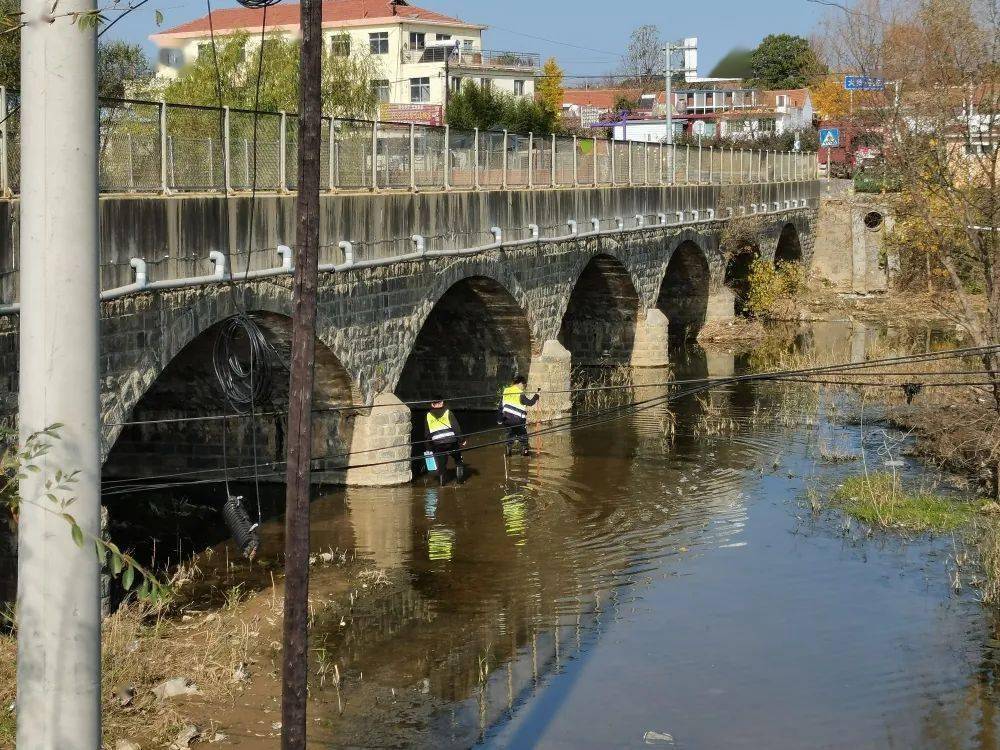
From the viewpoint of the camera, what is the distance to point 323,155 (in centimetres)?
1772

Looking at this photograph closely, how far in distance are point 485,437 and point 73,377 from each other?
19350mm

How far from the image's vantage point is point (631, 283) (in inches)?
1215

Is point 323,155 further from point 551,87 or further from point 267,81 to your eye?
point 551,87

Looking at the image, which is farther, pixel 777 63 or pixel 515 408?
pixel 777 63

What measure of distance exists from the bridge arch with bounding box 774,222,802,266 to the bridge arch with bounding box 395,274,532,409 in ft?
74.2

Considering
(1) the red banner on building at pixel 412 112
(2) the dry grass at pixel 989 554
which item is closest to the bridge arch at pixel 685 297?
(1) the red banner on building at pixel 412 112

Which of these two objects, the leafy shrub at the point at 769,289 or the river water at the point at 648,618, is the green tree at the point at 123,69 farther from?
the river water at the point at 648,618

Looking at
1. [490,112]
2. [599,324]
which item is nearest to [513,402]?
[599,324]

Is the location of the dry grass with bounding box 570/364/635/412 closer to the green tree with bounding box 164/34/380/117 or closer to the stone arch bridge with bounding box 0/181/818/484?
the stone arch bridge with bounding box 0/181/818/484

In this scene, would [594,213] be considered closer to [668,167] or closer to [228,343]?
[668,167]

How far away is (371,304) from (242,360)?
2.15 metres

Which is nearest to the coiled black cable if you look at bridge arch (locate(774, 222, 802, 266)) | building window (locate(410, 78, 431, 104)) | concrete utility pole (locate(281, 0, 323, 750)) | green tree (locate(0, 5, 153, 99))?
concrete utility pole (locate(281, 0, 323, 750))

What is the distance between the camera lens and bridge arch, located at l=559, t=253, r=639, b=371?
1249 inches

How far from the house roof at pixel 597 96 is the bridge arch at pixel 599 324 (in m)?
66.4
